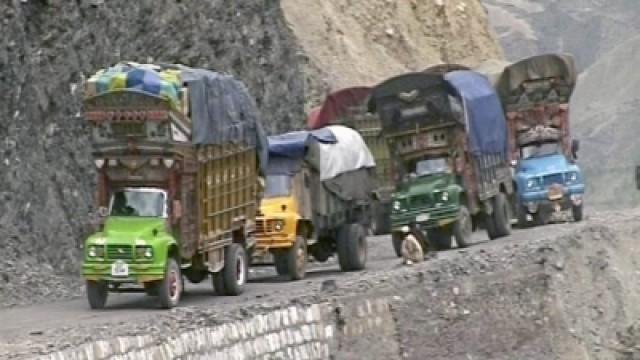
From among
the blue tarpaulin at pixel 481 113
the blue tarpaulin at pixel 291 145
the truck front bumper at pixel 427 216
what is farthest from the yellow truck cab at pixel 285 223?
the blue tarpaulin at pixel 481 113

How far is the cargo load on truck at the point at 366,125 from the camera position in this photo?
3558cm

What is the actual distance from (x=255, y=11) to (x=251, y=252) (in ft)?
49.6

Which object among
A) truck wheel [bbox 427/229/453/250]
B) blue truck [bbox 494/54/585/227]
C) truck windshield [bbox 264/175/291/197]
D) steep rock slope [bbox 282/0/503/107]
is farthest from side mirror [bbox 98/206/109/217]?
steep rock slope [bbox 282/0/503/107]

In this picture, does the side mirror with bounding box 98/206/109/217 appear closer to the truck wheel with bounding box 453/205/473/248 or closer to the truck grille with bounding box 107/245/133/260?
the truck grille with bounding box 107/245/133/260

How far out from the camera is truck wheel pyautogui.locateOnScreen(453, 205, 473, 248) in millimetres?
32406

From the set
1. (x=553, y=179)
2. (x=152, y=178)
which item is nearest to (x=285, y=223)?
(x=152, y=178)

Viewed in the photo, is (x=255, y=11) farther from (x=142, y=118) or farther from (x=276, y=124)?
(x=142, y=118)

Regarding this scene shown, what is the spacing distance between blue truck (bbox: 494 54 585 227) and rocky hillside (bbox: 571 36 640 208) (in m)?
26.4

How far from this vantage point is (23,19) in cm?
3130

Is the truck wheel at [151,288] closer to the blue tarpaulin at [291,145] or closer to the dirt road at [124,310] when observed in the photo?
the dirt road at [124,310]

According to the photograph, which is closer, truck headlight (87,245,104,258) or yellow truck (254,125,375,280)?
truck headlight (87,245,104,258)

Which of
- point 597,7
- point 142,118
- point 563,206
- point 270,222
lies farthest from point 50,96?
point 597,7

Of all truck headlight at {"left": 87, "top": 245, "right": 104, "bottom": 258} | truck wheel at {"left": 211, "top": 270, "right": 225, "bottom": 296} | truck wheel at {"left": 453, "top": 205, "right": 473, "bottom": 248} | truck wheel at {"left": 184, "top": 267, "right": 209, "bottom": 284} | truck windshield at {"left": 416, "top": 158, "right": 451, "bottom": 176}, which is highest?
truck windshield at {"left": 416, "top": 158, "right": 451, "bottom": 176}

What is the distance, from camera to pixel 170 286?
23.1 meters
